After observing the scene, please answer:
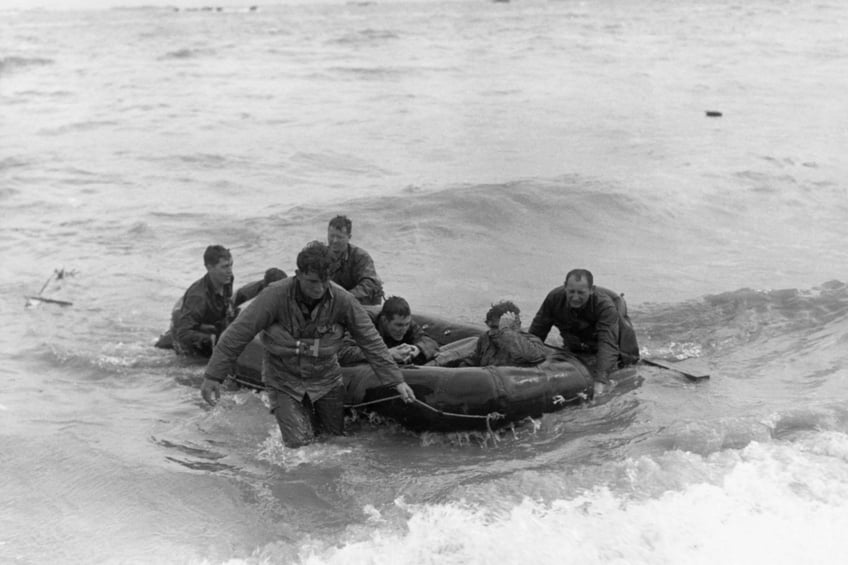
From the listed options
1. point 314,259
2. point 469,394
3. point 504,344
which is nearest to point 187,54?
point 504,344

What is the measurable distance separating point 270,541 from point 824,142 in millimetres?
18347

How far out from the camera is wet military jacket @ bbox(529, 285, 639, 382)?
310 inches

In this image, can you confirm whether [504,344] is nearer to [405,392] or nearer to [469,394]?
[469,394]

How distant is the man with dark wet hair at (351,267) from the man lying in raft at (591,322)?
168 centimetres

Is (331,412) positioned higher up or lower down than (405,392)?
lower down

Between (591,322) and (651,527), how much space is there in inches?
99.2

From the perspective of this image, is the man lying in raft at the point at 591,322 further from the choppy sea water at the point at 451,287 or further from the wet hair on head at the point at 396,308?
the wet hair on head at the point at 396,308

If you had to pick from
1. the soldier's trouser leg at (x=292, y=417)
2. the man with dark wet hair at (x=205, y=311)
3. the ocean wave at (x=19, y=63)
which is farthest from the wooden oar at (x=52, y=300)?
the ocean wave at (x=19, y=63)

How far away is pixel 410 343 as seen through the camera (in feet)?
26.0

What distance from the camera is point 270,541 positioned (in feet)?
20.1

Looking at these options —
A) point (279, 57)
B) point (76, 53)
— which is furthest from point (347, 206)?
point (76, 53)

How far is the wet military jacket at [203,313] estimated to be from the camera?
873cm

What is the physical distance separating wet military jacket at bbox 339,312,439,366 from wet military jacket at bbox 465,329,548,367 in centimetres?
35

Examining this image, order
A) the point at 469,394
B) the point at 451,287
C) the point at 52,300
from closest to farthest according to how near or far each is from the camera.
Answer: the point at 469,394, the point at 52,300, the point at 451,287
